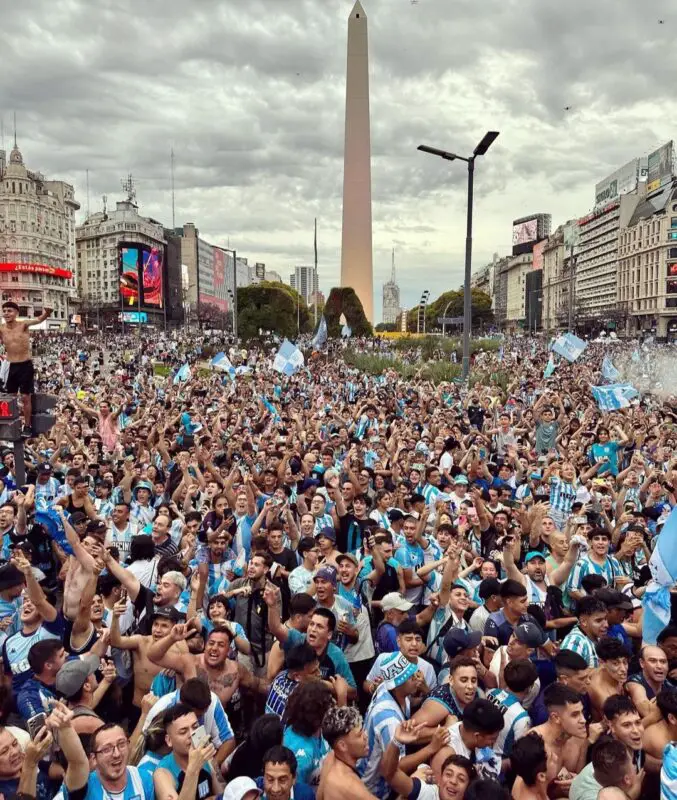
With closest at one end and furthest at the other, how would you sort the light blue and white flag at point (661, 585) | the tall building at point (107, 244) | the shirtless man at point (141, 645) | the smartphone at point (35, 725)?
the smartphone at point (35, 725) → the shirtless man at point (141, 645) → the light blue and white flag at point (661, 585) → the tall building at point (107, 244)

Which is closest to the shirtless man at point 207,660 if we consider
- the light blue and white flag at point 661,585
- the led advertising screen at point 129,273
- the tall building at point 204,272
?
the light blue and white flag at point 661,585

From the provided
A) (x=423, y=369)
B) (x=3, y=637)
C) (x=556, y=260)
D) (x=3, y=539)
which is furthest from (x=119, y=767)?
(x=556, y=260)

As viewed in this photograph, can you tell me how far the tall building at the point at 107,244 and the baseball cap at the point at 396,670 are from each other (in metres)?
114

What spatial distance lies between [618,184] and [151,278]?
7330 cm

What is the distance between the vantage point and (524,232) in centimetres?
15488

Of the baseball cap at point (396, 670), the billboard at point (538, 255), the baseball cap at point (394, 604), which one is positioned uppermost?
the billboard at point (538, 255)

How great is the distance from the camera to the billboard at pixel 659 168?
91.5 metres

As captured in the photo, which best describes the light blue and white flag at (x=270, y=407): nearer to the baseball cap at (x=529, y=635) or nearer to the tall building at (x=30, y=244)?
the baseball cap at (x=529, y=635)

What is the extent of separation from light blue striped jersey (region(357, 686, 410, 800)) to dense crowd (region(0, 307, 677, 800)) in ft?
0.04

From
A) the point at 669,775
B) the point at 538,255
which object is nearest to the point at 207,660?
the point at 669,775

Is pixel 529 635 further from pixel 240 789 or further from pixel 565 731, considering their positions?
pixel 240 789

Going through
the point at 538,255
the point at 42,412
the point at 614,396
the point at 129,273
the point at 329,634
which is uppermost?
the point at 538,255

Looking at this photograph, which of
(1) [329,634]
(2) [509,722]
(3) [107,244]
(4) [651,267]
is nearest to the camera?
(2) [509,722]

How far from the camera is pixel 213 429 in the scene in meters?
12.2
